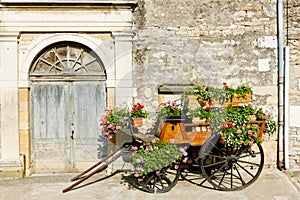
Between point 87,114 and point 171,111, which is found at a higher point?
point 171,111

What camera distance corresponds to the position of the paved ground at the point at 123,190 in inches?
189

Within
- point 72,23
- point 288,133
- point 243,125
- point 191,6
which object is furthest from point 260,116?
point 72,23

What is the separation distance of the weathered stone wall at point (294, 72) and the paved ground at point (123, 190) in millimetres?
466

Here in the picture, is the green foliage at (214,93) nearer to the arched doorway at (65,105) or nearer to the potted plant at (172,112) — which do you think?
the potted plant at (172,112)

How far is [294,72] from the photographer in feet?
19.6

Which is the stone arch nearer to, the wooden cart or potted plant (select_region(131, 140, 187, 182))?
the wooden cart

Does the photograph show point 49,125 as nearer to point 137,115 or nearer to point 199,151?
point 137,115

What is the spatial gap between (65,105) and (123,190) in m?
1.82

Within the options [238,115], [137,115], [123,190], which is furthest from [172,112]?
[123,190]

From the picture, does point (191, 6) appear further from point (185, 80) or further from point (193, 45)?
point (185, 80)

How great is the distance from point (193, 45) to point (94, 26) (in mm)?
1675

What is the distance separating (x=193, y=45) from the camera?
5.89m

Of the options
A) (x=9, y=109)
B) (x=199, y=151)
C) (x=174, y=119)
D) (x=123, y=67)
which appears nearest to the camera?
(x=174, y=119)

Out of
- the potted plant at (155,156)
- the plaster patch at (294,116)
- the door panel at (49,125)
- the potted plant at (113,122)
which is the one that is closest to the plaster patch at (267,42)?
the plaster patch at (294,116)
